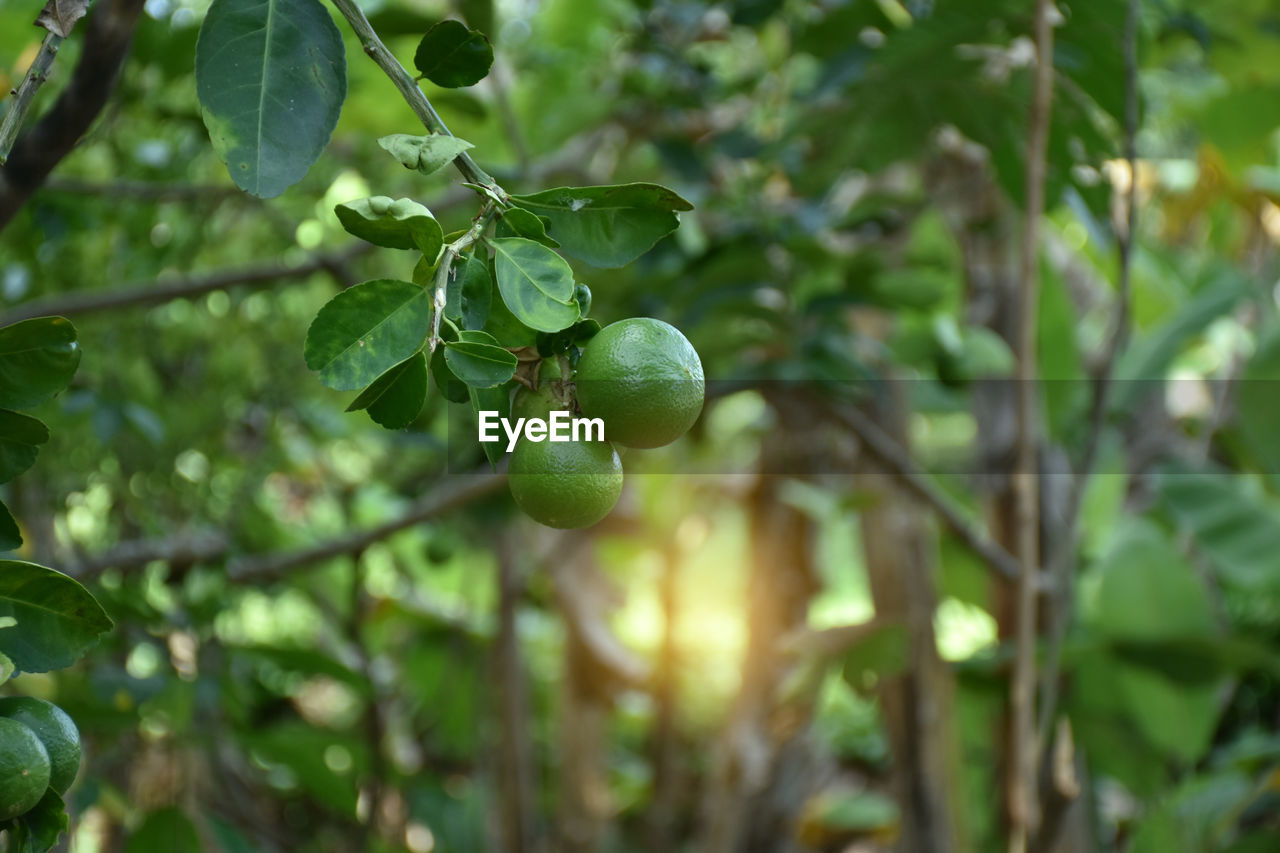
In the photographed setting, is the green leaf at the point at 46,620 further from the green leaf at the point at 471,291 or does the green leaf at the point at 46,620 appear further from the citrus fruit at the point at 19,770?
the green leaf at the point at 471,291

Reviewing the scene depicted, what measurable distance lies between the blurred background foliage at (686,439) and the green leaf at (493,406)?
633 mm

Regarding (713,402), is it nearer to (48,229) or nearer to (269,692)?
(48,229)

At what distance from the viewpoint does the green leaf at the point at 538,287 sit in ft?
1.29

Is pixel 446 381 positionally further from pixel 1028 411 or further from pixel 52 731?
pixel 1028 411

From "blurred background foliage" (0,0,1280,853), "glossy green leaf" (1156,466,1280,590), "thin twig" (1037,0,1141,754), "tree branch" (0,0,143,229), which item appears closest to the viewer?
"tree branch" (0,0,143,229)

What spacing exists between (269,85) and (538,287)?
160mm

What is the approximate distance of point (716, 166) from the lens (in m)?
1.51

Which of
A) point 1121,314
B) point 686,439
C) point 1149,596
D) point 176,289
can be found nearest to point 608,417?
point 1121,314

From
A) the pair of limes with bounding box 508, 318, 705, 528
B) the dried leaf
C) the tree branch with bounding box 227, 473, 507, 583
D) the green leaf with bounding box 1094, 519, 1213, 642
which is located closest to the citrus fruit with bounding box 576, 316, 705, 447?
the pair of limes with bounding box 508, 318, 705, 528

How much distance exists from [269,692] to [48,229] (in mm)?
1309

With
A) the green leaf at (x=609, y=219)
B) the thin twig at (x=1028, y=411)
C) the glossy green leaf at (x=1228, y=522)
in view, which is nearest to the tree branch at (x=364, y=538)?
the thin twig at (x=1028, y=411)

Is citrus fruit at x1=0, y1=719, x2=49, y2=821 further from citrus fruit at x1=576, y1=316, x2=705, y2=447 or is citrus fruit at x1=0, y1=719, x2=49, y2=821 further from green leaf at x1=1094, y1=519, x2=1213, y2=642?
green leaf at x1=1094, y1=519, x2=1213, y2=642

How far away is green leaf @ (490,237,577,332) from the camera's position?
15.5 inches

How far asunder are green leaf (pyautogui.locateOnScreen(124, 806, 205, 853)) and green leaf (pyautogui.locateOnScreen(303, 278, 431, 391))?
1.01 meters
